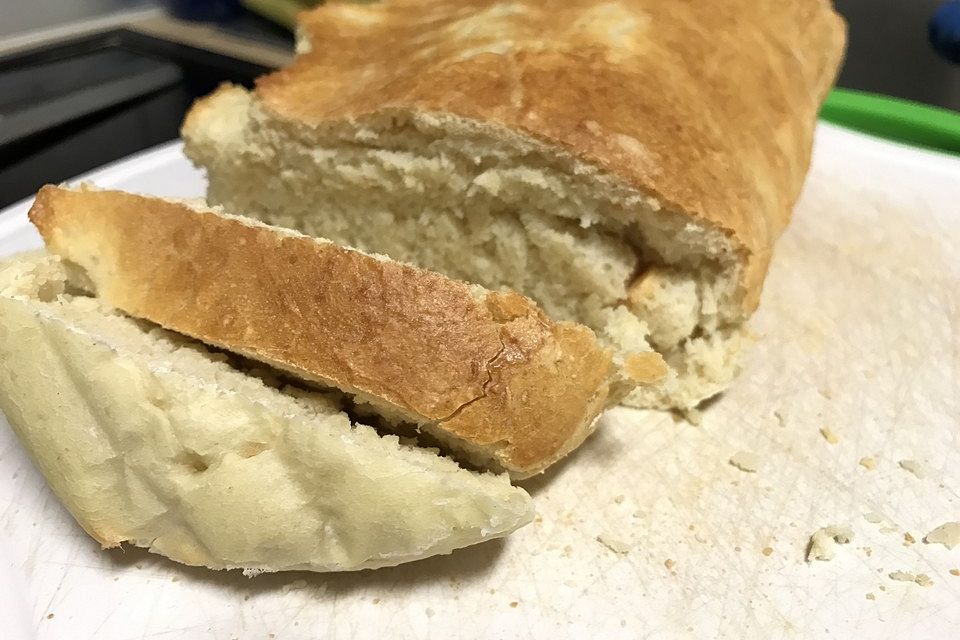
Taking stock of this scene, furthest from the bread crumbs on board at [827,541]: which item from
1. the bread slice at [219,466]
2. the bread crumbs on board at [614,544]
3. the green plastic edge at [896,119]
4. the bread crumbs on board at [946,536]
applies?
the green plastic edge at [896,119]

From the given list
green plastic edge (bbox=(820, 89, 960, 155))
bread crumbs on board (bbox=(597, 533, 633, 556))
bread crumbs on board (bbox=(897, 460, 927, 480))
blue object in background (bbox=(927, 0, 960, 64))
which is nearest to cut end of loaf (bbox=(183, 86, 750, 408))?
bread crumbs on board (bbox=(597, 533, 633, 556))

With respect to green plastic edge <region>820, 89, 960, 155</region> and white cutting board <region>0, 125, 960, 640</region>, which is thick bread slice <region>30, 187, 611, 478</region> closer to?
white cutting board <region>0, 125, 960, 640</region>

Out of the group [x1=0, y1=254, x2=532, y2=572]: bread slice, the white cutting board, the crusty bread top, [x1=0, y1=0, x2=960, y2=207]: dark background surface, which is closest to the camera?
[x1=0, y1=254, x2=532, y2=572]: bread slice

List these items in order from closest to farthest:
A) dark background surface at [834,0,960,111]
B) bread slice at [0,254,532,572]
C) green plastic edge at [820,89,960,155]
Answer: bread slice at [0,254,532,572]
green plastic edge at [820,89,960,155]
dark background surface at [834,0,960,111]

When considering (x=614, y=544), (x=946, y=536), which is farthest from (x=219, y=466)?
(x=946, y=536)

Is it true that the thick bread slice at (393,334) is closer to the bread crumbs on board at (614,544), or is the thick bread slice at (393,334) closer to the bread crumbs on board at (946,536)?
the bread crumbs on board at (614,544)

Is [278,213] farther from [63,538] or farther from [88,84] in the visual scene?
[88,84]

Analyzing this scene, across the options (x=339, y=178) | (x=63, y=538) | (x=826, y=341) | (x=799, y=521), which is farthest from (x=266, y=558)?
(x=826, y=341)

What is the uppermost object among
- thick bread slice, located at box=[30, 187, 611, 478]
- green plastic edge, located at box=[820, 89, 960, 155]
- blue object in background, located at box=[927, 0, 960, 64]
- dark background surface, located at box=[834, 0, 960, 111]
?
thick bread slice, located at box=[30, 187, 611, 478]
